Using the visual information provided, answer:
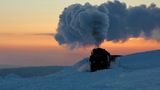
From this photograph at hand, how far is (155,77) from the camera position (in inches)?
1624

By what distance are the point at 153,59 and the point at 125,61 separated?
612 centimetres

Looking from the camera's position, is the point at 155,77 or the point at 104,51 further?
the point at 104,51

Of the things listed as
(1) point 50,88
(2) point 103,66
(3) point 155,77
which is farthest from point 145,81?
(2) point 103,66

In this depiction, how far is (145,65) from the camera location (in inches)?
2430

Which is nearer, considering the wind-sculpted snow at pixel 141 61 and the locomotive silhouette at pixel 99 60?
the wind-sculpted snow at pixel 141 61

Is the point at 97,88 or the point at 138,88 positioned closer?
the point at 138,88

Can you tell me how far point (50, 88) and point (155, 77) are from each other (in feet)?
31.8

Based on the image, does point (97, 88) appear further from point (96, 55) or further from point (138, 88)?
point (96, 55)

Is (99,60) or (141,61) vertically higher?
(99,60)

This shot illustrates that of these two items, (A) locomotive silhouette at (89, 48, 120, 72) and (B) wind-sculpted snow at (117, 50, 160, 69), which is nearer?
(B) wind-sculpted snow at (117, 50, 160, 69)

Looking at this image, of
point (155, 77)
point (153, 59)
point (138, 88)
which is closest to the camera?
point (138, 88)

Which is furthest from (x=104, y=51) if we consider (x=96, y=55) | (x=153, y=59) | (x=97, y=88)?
(x=97, y=88)

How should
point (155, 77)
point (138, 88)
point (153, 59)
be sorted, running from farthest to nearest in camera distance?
point (153, 59) < point (155, 77) < point (138, 88)

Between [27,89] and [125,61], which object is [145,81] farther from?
[125,61]
